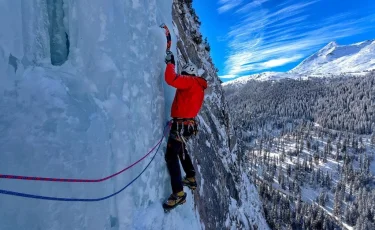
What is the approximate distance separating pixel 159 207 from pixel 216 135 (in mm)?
10962

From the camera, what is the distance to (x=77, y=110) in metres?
3.74

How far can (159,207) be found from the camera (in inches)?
212

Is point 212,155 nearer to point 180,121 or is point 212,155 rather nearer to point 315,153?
point 180,121

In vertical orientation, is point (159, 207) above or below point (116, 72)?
below

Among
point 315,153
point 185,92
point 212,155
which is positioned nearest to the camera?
point 185,92

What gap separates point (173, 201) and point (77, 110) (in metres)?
2.75

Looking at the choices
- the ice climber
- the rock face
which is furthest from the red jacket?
the rock face

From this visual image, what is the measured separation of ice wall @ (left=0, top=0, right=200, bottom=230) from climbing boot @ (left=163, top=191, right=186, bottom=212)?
139 millimetres

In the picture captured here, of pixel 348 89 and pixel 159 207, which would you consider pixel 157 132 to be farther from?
pixel 348 89

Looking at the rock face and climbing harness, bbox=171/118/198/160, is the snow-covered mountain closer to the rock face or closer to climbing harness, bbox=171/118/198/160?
climbing harness, bbox=171/118/198/160

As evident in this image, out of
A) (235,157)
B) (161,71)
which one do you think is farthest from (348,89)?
(161,71)

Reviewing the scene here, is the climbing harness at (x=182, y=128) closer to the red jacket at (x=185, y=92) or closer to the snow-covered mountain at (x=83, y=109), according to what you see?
the red jacket at (x=185, y=92)

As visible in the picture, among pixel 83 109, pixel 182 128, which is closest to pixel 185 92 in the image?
pixel 182 128

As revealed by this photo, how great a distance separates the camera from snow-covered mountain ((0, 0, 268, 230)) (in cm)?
311
